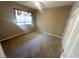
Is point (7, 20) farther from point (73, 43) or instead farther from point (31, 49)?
point (73, 43)

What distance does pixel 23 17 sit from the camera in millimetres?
4777

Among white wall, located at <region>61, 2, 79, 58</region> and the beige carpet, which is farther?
the beige carpet

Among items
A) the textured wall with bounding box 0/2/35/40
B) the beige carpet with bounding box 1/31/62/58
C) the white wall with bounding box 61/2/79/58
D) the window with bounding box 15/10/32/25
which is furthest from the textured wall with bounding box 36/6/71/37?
the white wall with bounding box 61/2/79/58

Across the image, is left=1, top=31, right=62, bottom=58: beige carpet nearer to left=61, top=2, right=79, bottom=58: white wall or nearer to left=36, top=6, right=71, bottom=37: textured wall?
left=61, top=2, right=79, bottom=58: white wall

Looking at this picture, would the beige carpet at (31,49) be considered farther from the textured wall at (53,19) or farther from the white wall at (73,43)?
the textured wall at (53,19)

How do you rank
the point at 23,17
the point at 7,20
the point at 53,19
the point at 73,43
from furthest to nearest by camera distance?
1. the point at 23,17
2. the point at 53,19
3. the point at 7,20
4. the point at 73,43

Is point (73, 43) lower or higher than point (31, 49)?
higher

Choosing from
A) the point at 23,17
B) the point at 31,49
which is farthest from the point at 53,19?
the point at 31,49

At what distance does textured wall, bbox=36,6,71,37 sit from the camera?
3862mm

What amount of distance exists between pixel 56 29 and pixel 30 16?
2494mm

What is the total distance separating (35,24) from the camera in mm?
5926

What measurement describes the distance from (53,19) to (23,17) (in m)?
2.25

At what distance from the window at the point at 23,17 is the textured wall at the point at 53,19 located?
780 millimetres

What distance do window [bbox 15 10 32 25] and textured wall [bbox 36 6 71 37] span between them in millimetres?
780
